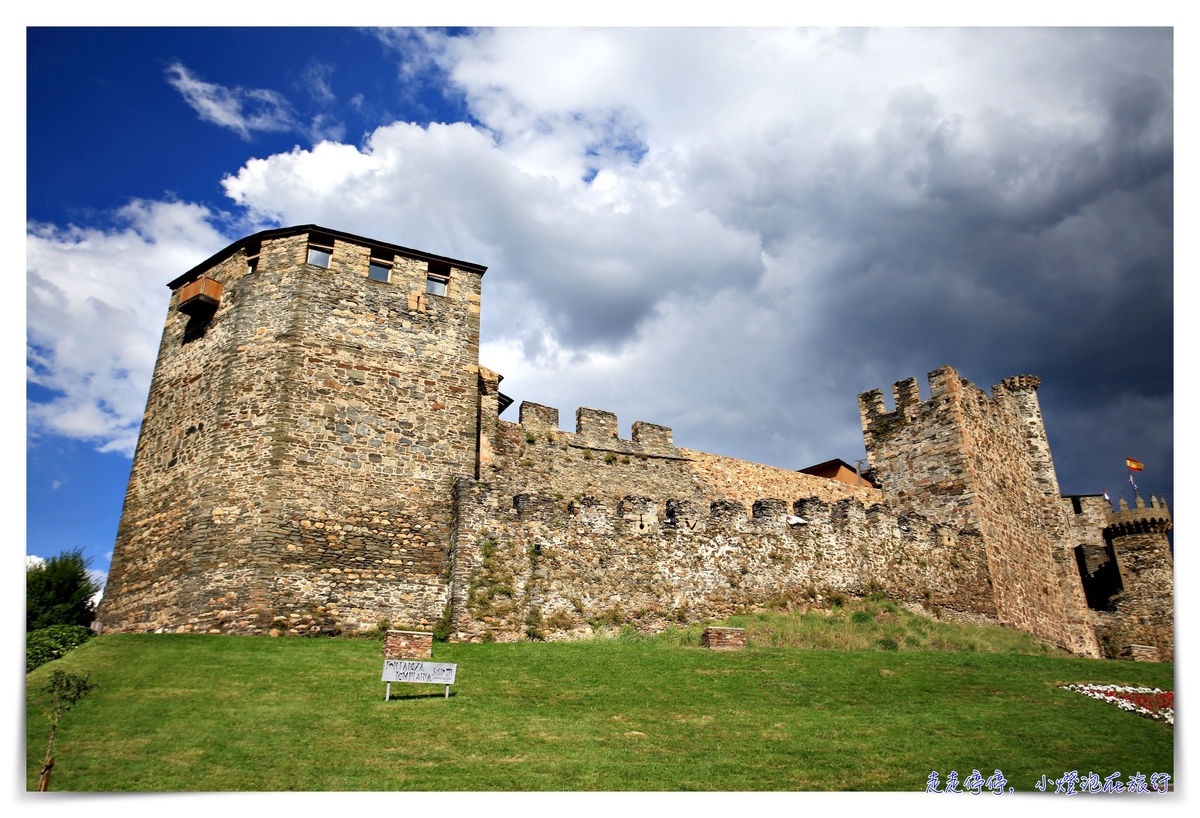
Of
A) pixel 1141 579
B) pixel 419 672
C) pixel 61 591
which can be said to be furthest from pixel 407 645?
pixel 1141 579

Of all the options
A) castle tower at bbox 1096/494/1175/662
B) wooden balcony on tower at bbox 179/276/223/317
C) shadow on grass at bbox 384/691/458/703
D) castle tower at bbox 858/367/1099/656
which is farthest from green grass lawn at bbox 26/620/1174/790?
castle tower at bbox 1096/494/1175/662

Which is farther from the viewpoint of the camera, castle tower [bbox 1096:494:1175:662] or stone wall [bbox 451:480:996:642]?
castle tower [bbox 1096:494:1175:662]

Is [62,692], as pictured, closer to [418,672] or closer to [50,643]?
[50,643]

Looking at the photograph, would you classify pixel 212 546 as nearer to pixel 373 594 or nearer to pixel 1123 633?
pixel 373 594

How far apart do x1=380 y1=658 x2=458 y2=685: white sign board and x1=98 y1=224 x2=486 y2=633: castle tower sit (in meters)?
6.09

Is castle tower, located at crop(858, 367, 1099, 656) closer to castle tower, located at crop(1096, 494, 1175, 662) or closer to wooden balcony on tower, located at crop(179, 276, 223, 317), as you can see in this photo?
castle tower, located at crop(1096, 494, 1175, 662)

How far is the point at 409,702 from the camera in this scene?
12266mm

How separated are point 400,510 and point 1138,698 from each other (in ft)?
52.2

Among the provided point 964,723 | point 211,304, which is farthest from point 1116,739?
point 211,304

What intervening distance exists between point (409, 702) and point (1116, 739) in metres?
10.8

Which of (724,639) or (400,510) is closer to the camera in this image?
(724,639)

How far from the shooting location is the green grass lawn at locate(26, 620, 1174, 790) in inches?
372

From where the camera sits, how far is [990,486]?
29484mm

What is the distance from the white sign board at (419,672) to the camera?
12273mm
